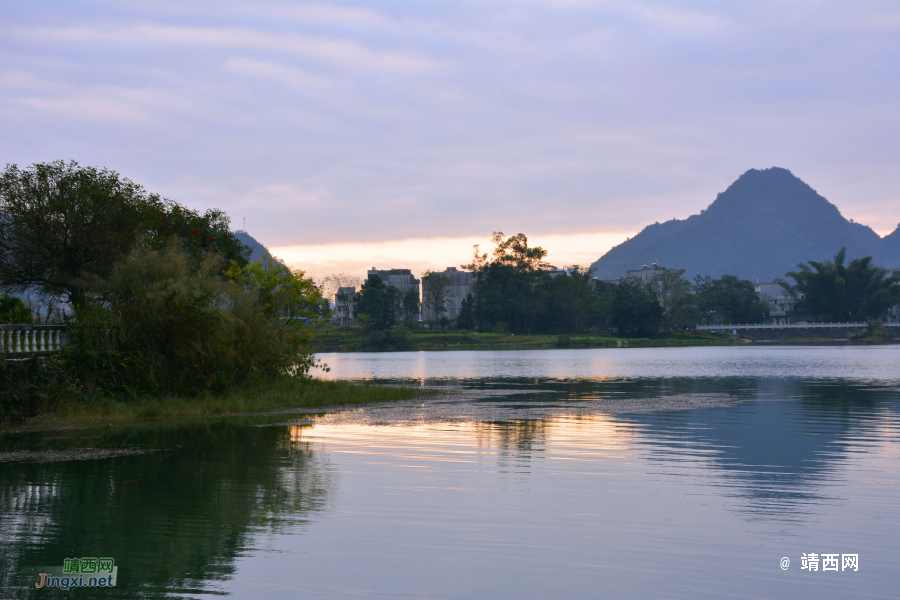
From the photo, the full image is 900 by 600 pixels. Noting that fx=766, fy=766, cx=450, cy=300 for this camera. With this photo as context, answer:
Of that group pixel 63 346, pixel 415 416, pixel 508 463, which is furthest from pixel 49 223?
pixel 508 463

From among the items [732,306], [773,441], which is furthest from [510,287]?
[773,441]

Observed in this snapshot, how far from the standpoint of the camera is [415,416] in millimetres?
25906

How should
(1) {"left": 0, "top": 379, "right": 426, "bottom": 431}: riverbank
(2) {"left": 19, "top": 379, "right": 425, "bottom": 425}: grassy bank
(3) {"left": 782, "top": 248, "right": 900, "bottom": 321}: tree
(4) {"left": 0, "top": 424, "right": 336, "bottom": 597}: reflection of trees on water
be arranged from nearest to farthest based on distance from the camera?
(4) {"left": 0, "top": 424, "right": 336, "bottom": 597}: reflection of trees on water
(1) {"left": 0, "top": 379, "right": 426, "bottom": 431}: riverbank
(2) {"left": 19, "top": 379, "right": 425, "bottom": 425}: grassy bank
(3) {"left": 782, "top": 248, "right": 900, "bottom": 321}: tree

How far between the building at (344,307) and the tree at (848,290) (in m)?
107

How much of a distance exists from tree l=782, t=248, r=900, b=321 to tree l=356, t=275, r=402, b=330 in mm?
101902

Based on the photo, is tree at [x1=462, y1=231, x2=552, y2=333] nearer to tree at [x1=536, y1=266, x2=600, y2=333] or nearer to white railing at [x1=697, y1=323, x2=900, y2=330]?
tree at [x1=536, y1=266, x2=600, y2=333]

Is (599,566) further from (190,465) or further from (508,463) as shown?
(190,465)

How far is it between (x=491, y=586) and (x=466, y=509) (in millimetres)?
3500

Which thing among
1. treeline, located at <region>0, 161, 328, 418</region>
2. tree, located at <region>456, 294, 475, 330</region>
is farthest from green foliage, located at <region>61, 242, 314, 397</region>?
tree, located at <region>456, 294, 475, 330</region>

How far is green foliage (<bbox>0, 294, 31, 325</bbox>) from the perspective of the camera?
25656 millimetres

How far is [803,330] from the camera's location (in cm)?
17425

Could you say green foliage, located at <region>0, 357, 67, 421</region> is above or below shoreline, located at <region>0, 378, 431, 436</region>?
above

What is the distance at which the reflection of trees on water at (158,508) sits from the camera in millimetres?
8789

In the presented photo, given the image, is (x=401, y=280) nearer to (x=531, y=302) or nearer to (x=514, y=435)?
(x=531, y=302)
